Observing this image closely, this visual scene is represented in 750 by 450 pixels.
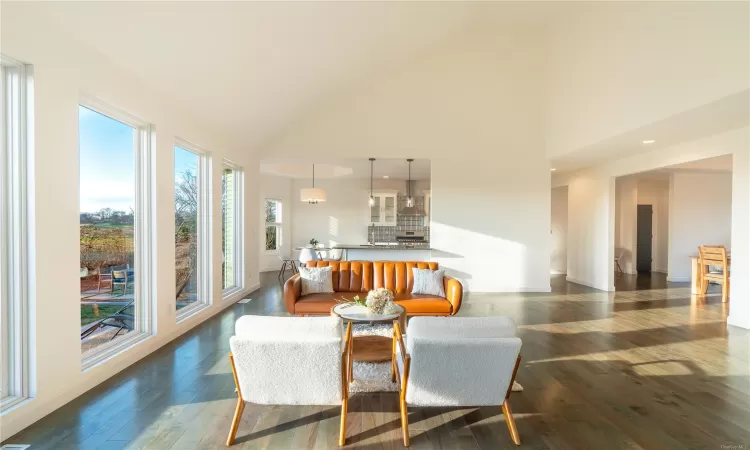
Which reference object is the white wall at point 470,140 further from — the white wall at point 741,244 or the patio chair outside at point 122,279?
the patio chair outside at point 122,279

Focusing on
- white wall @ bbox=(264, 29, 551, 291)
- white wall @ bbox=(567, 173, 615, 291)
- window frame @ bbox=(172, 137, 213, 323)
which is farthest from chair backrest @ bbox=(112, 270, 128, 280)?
white wall @ bbox=(567, 173, 615, 291)

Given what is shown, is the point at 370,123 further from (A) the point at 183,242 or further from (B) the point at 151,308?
(B) the point at 151,308

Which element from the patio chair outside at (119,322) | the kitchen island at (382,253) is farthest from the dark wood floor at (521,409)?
the kitchen island at (382,253)

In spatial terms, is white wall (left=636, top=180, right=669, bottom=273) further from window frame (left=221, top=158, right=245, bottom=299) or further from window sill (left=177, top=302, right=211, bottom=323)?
window sill (left=177, top=302, right=211, bottom=323)

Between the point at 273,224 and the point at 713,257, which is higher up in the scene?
the point at 273,224

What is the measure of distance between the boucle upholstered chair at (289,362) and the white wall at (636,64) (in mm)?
4241

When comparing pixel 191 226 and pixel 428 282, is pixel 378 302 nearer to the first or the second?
pixel 428 282

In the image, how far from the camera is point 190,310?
187 inches

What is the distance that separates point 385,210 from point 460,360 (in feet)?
28.3

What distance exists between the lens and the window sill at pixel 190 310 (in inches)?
174

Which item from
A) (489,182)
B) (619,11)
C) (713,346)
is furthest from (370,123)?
(713,346)

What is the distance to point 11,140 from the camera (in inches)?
92.8

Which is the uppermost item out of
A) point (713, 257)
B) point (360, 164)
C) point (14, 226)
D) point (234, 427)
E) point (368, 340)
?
point (360, 164)

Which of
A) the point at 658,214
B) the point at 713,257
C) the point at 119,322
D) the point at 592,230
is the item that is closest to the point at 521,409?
the point at 119,322
